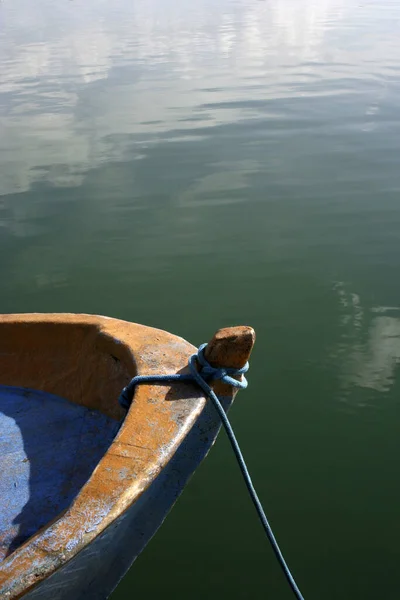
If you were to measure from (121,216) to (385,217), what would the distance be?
8.69 feet

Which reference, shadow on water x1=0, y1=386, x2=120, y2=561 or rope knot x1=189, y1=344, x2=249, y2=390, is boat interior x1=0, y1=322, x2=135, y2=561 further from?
rope knot x1=189, y1=344, x2=249, y2=390

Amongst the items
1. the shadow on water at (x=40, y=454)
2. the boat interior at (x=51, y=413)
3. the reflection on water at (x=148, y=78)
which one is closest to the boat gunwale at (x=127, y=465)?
the boat interior at (x=51, y=413)

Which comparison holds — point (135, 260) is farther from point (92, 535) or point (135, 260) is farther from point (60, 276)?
point (92, 535)

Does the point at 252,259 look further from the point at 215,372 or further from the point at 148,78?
the point at 148,78

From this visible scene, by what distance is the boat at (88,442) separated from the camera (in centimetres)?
203

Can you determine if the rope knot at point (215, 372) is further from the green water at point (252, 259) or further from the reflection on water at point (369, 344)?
the reflection on water at point (369, 344)

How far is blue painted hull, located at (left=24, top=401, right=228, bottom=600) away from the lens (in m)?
2.11

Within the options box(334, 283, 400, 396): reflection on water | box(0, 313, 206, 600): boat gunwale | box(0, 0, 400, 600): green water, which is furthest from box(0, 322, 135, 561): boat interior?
box(334, 283, 400, 396): reflection on water

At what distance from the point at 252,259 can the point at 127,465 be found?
3.61m

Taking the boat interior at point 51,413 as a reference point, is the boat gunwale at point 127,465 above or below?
above

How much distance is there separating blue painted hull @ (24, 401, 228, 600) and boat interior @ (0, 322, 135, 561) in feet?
1.17

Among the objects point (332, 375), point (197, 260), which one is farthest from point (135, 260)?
point (332, 375)

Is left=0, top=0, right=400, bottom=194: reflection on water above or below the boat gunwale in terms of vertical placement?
below

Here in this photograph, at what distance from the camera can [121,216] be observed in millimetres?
6633
